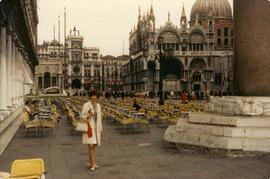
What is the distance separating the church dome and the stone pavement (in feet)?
294

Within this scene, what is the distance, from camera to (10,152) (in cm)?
1187

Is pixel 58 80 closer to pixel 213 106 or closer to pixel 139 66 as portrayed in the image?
pixel 139 66

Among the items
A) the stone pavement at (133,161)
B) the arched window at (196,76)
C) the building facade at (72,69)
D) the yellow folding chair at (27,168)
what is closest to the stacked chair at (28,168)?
the yellow folding chair at (27,168)

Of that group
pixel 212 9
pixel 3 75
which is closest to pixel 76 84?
pixel 212 9

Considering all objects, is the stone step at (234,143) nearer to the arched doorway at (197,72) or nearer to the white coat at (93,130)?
the white coat at (93,130)

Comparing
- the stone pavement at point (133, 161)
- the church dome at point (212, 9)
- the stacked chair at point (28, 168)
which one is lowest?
the stone pavement at point (133, 161)

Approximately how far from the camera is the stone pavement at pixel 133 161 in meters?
8.69

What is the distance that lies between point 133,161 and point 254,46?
4594mm

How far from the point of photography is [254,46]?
38.9 feet

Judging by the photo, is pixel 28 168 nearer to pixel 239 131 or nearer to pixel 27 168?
pixel 27 168

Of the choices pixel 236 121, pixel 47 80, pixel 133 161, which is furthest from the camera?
pixel 47 80

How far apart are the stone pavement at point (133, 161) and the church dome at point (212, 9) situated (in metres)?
89.5

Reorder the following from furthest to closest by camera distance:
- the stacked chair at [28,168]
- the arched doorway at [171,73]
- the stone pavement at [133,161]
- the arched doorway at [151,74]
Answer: the arched doorway at [151,74], the arched doorway at [171,73], the stone pavement at [133,161], the stacked chair at [28,168]

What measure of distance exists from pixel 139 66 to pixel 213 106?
79498mm
